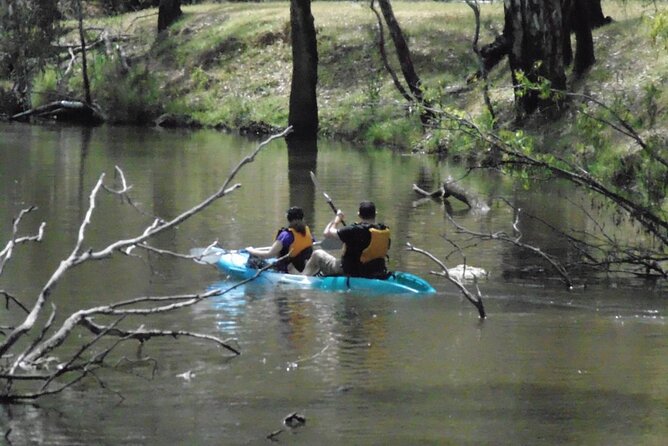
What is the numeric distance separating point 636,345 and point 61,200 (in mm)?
12823

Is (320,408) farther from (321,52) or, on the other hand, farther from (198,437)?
(321,52)

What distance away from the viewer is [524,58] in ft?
101

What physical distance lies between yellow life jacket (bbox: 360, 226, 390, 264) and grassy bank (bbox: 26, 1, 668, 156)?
52.6 ft

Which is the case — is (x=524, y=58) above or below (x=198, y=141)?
above

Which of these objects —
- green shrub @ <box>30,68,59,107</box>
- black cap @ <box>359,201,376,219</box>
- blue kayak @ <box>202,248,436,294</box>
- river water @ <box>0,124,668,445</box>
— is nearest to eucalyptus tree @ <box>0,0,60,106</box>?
green shrub @ <box>30,68,59,107</box>

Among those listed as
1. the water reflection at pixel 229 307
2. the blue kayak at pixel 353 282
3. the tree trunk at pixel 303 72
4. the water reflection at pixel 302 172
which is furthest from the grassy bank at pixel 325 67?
the water reflection at pixel 229 307

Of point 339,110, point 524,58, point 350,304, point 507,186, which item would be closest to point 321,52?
point 339,110

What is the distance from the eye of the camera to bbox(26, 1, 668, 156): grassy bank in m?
35.2

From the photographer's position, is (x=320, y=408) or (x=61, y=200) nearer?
(x=320, y=408)

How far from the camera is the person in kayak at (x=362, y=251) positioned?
16.2 metres

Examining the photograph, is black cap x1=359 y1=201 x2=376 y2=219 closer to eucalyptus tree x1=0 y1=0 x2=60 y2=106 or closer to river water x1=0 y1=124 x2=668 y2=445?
river water x1=0 y1=124 x2=668 y2=445

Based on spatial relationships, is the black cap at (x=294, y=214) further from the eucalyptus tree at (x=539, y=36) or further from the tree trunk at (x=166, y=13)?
the tree trunk at (x=166, y=13)

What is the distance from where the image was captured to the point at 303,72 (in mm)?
38062

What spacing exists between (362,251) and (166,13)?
36291mm
